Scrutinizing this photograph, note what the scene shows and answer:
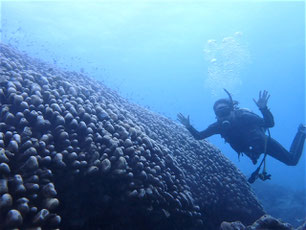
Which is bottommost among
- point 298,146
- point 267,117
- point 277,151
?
point 277,151

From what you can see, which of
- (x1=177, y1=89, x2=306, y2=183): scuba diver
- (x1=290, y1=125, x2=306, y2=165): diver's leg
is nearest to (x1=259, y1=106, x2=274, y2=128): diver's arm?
(x1=177, y1=89, x2=306, y2=183): scuba diver

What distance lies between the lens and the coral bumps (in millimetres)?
3032

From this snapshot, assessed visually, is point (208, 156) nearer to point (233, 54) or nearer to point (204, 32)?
point (233, 54)

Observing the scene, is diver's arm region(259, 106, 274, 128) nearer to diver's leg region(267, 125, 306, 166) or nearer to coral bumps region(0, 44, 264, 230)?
diver's leg region(267, 125, 306, 166)

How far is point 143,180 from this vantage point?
4137mm

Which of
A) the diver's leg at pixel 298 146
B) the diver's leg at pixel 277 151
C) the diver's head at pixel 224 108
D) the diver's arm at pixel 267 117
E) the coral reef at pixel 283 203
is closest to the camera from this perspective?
the diver's arm at pixel 267 117

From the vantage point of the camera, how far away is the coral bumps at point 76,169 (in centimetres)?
303

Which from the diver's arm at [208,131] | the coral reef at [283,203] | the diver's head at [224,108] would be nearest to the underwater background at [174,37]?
the coral reef at [283,203]

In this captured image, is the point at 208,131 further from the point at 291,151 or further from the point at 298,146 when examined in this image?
the point at 298,146

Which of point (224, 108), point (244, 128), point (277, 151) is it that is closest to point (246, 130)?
point (244, 128)

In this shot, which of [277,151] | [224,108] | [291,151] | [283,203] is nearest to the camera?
[224,108]

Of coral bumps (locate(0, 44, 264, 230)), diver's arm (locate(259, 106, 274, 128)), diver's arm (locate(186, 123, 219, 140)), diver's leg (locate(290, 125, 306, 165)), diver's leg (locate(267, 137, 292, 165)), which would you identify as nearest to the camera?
coral bumps (locate(0, 44, 264, 230))

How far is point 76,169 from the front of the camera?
3713 mm

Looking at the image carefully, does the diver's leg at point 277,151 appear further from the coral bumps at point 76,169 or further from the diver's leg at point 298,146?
the coral bumps at point 76,169
